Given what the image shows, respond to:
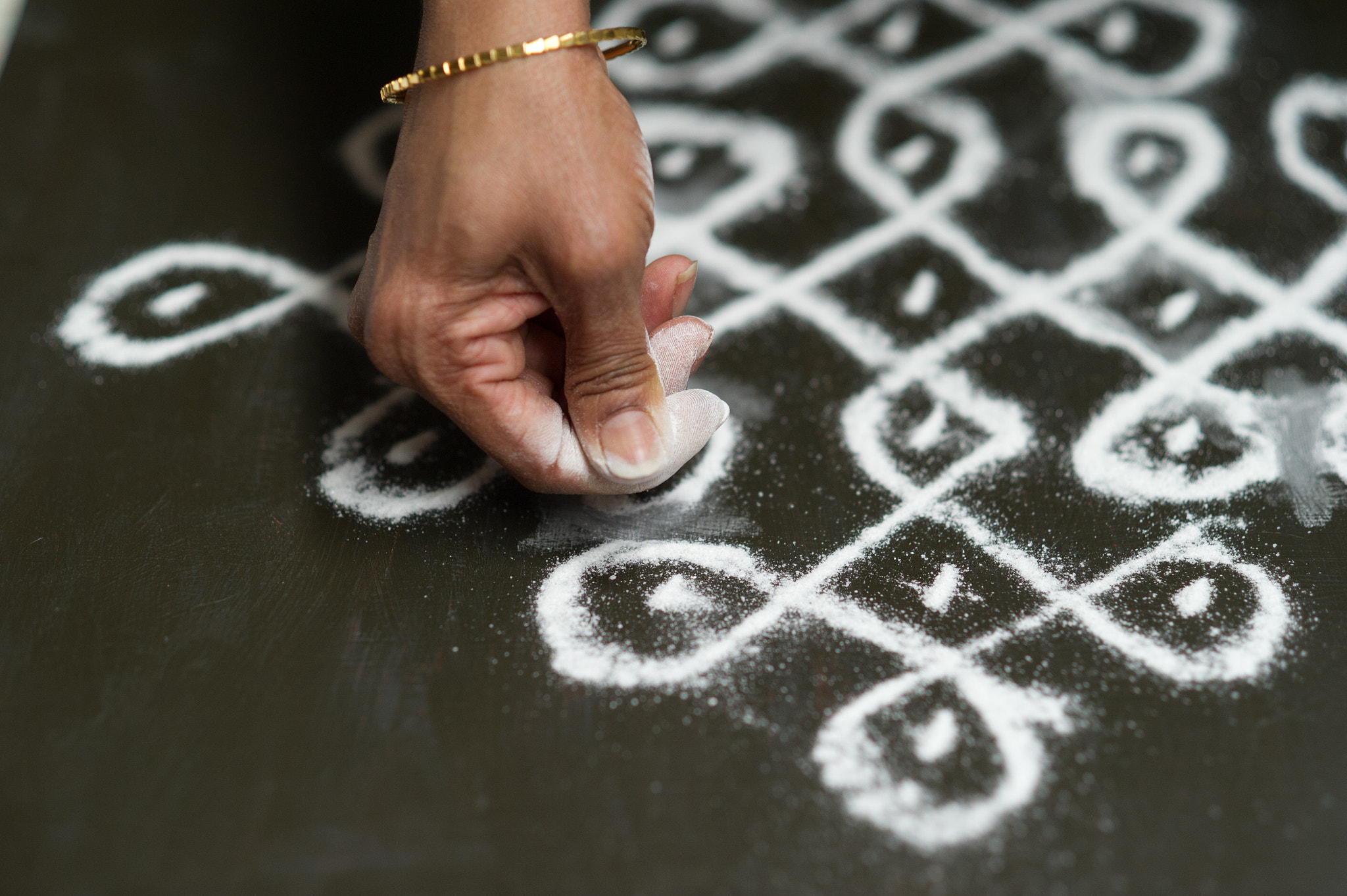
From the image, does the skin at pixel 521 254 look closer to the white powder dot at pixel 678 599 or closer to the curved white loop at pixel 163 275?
the white powder dot at pixel 678 599

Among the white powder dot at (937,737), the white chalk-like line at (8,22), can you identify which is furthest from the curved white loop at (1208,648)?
the white chalk-like line at (8,22)

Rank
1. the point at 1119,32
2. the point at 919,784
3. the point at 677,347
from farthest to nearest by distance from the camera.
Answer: the point at 1119,32, the point at 677,347, the point at 919,784

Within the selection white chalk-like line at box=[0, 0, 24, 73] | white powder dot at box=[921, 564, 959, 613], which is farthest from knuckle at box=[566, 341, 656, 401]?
white chalk-like line at box=[0, 0, 24, 73]

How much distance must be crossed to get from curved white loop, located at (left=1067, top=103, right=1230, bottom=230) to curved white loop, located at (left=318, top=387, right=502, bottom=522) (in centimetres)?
56

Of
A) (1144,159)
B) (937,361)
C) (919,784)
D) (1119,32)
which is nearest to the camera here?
(919,784)

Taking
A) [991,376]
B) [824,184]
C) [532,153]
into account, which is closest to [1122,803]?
[991,376]

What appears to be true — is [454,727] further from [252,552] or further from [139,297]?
[139,297]

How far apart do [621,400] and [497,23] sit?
0.21m

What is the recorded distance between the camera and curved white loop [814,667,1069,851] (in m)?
0.48

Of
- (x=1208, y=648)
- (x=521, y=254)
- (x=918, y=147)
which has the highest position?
(x=521, y=254)

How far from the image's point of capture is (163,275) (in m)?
0.78

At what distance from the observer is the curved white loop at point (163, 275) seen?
0.73 metres

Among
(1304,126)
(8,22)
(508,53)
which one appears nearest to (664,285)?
(508,53)

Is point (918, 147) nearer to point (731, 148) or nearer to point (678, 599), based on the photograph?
point (731, 148)
